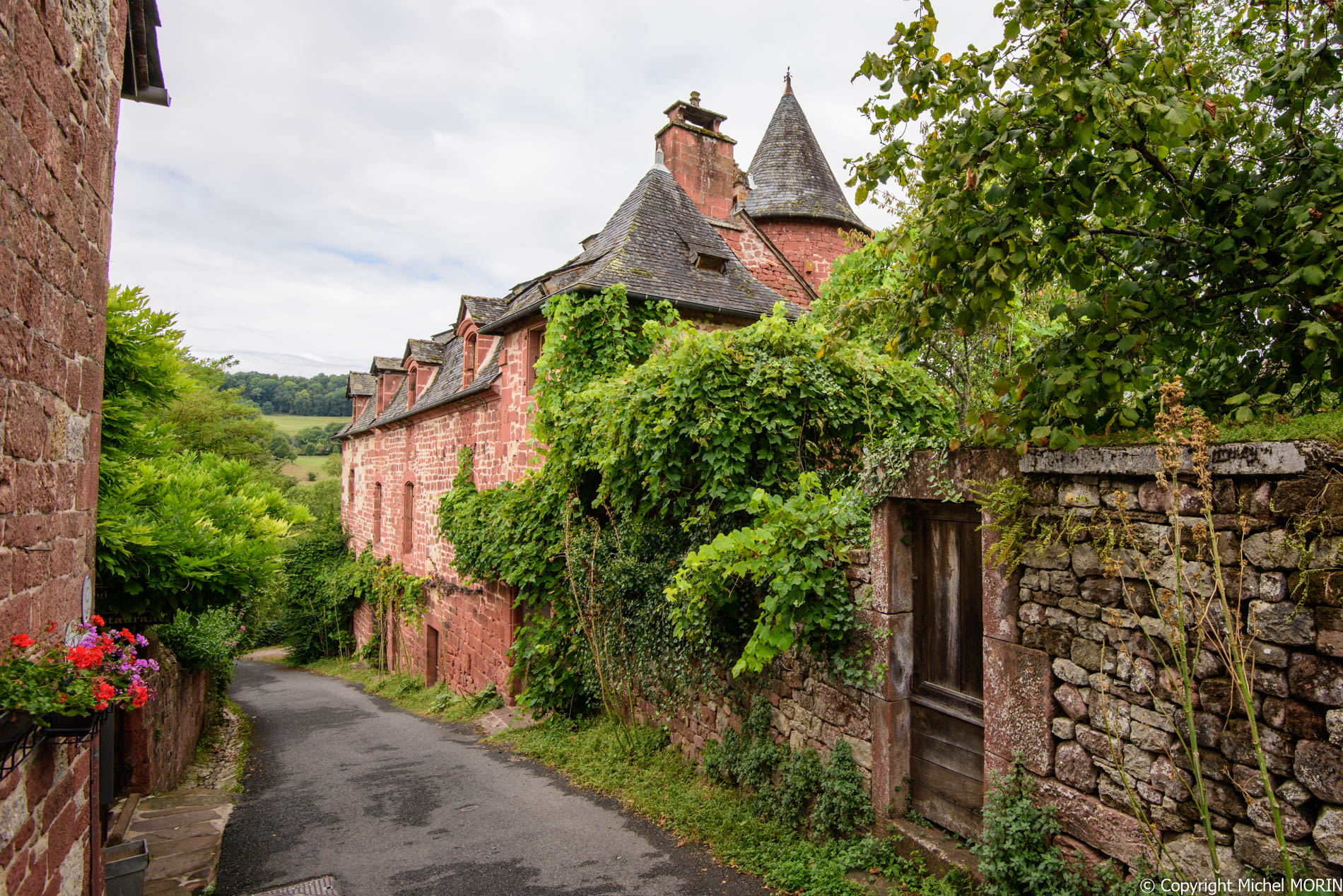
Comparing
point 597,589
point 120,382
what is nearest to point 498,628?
point 597,589

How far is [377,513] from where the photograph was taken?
21438mm

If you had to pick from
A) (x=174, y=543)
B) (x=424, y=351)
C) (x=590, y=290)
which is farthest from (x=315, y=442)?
(x=174, y=543)

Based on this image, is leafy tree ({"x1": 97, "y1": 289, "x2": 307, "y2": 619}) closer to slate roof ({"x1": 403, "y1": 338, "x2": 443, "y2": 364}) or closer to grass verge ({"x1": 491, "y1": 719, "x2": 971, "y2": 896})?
grass verge ({"x1": 491, "y1": 719, "x2": 971, "y2": 896})

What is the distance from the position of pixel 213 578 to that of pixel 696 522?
4.63 meters

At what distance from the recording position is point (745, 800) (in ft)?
20.3

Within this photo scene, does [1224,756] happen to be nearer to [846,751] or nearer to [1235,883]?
[1235,883]

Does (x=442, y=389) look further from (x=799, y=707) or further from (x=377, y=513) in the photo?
(x=799, y=707)

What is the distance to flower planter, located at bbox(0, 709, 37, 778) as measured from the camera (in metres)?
2.32

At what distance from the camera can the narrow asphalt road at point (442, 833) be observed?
212 inches

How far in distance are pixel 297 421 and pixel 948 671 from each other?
292 ft

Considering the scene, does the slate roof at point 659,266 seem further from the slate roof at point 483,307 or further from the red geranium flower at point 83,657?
the red geranium flower at point 83,657

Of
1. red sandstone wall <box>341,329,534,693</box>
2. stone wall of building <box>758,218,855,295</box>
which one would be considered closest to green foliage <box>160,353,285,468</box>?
red sandstone wall <box>341,329,534,693</box>

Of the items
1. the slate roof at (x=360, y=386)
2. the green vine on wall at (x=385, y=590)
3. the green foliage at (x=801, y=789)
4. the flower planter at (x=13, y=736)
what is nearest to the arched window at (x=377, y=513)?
the green vine on wall at (x=385, y=590)

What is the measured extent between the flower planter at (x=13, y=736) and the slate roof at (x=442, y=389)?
10.1m
